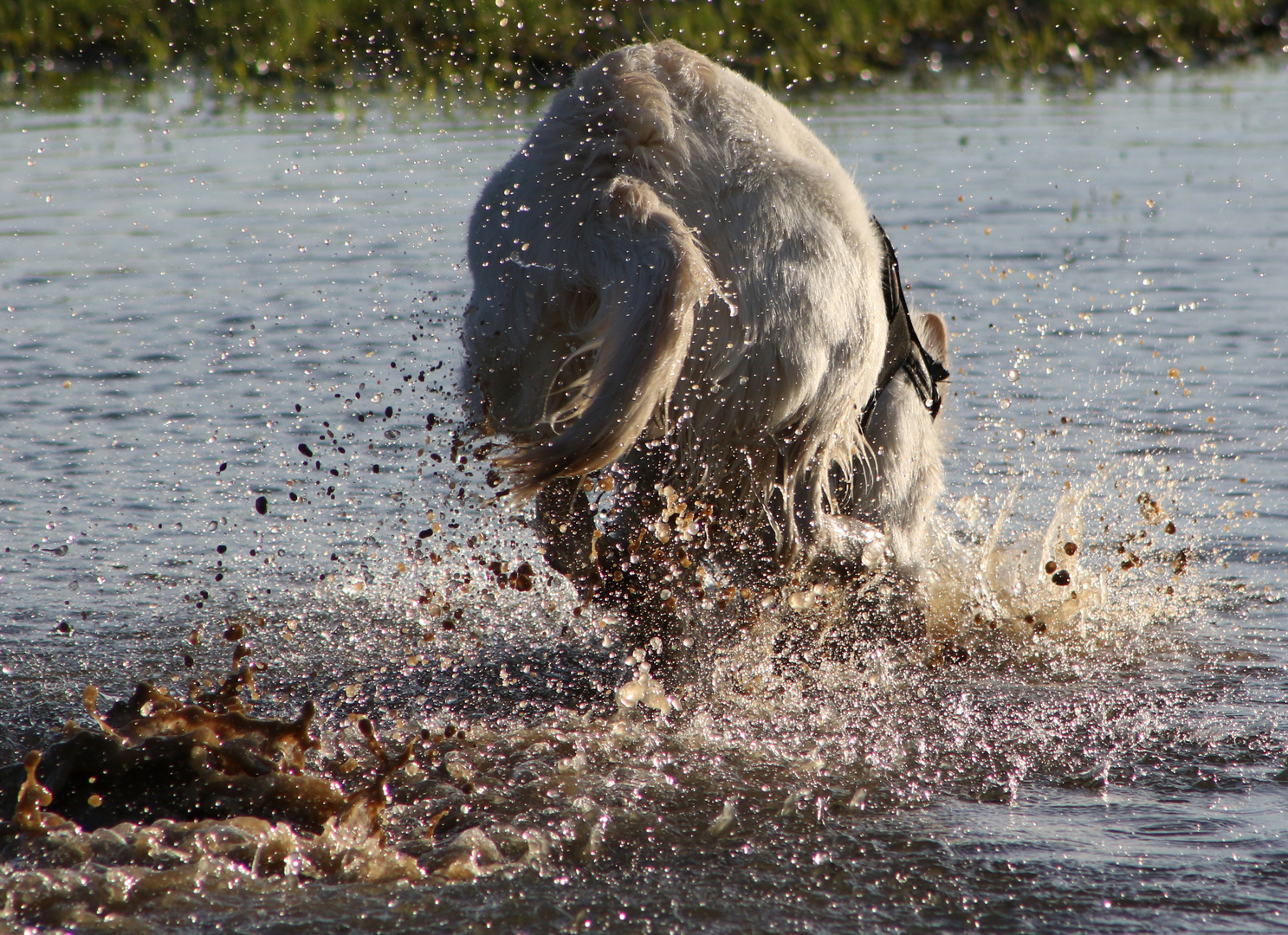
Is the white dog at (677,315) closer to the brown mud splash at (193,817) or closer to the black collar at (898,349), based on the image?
the black collar at (898,349)

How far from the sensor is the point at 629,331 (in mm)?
3057

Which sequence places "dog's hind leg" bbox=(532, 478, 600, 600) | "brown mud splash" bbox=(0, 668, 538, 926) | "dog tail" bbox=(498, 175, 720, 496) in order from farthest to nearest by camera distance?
"dog's hind leg" bbox=(532, 478, 600, 600)
"dog tail" bbox=(498, 175, 720, 496)
"brown mud splash" bbox=(0, 668, 538, 926)

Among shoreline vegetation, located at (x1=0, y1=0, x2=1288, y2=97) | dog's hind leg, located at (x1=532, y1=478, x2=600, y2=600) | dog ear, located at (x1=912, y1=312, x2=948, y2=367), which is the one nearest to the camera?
dog's hind leg, located at (x1=532, y1=478, x2=600, y2=600)

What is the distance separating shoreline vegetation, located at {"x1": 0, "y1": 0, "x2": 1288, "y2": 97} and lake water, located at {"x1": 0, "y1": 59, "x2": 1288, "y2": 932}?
5821 millimetres

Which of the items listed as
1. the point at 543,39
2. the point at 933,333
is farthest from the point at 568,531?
the point at 543,39

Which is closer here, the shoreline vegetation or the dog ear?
the dog ear

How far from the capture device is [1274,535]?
4.70 metres

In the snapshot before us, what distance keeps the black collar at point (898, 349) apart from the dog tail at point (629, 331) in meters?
0.82

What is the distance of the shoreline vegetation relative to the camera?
1503 cm

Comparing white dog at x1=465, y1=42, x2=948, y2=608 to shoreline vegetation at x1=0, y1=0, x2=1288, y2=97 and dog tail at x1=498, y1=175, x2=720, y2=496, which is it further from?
shoreline vegetation at x1=0, y1=0, x2=1288, y2=97

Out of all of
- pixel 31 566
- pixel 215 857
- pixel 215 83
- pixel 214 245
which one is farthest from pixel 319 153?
pixel 215 857

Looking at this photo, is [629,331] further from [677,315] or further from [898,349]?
[898,349]

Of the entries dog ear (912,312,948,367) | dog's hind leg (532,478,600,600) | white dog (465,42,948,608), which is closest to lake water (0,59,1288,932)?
dog's hind leg (532,478,600,600)

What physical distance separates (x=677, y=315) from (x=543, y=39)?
42.5ft
